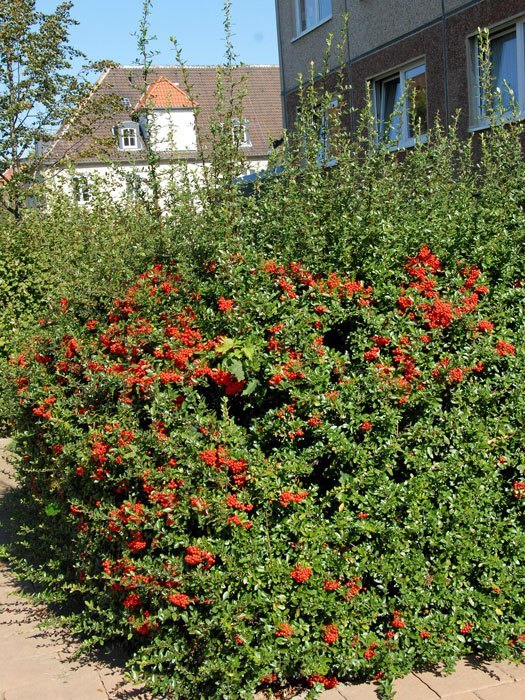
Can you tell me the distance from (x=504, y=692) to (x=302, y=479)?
1.24 meters

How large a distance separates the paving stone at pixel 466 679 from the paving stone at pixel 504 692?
39mm

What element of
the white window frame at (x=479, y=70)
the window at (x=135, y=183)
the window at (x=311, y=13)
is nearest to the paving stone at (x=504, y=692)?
the window at (x=135, y=183)

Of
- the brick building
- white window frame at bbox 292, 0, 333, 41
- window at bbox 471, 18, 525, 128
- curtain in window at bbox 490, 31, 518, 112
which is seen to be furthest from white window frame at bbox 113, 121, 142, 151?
curtain in window at bbox 490, 31, 518, 112

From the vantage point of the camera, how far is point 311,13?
1791 cm

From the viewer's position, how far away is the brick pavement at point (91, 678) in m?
3.50

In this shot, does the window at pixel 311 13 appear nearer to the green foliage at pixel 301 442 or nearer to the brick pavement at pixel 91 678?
the green foliage at pixel 301 442

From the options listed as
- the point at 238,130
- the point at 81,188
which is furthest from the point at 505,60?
the point at 238,130

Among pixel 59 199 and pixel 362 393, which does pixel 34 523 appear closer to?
pixel 362 393

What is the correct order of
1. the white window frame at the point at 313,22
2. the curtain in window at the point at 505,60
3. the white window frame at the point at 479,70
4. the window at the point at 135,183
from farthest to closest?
1. the white window frame at the point at 313,22
2. the curtain in window at the point at 505,60
3. the white window frame at the point at 479,70
4. the window at the point at 135,183

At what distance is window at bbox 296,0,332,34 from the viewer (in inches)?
680

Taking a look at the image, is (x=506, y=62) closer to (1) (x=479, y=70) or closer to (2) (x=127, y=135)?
(1) (x=479, y=70)

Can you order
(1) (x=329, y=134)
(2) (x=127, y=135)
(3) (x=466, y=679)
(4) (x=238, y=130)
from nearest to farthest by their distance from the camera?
(3) (x=466, y=679)
(4) (x=238, y=130)
(1) (x=329, y=134)
(2) (x=127, y=135)

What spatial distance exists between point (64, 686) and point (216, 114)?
3462 mm

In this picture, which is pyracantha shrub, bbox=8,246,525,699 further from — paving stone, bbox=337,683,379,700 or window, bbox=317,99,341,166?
window, bbox=317,99,341,166
